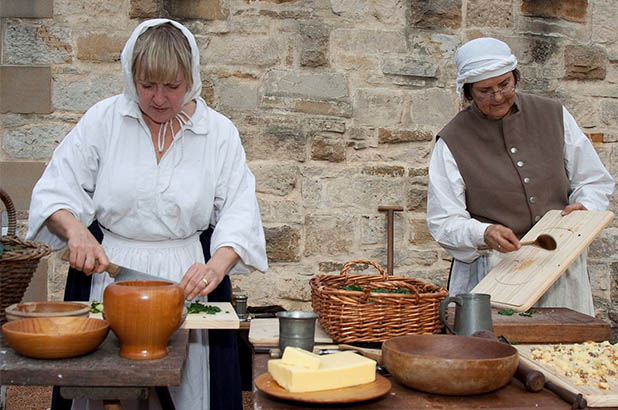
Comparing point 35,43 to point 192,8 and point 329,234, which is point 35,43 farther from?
point 329,234

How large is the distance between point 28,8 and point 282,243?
199cm

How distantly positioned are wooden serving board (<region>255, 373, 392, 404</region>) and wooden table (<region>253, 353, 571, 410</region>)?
29mm

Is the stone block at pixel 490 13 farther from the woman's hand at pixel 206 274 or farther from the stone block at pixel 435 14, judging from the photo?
the woman's hand at pixel 206 274

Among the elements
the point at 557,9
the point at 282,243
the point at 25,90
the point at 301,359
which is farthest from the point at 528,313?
the point at 25,90

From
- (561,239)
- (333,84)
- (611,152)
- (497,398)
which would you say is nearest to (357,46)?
(333,84)

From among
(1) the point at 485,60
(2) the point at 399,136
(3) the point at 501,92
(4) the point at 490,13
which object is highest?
(4) the point at 490,13

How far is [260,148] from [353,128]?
0.58m

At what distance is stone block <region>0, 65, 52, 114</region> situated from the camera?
4.09 m

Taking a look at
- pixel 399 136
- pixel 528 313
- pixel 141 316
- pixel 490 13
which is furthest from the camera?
pixel 490 13

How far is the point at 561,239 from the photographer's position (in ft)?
8.74

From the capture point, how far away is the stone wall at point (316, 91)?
4.12 metres

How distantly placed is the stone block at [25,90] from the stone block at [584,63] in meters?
3.21

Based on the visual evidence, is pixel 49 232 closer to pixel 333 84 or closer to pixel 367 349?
pixel 367 349

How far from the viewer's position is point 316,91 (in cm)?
435
